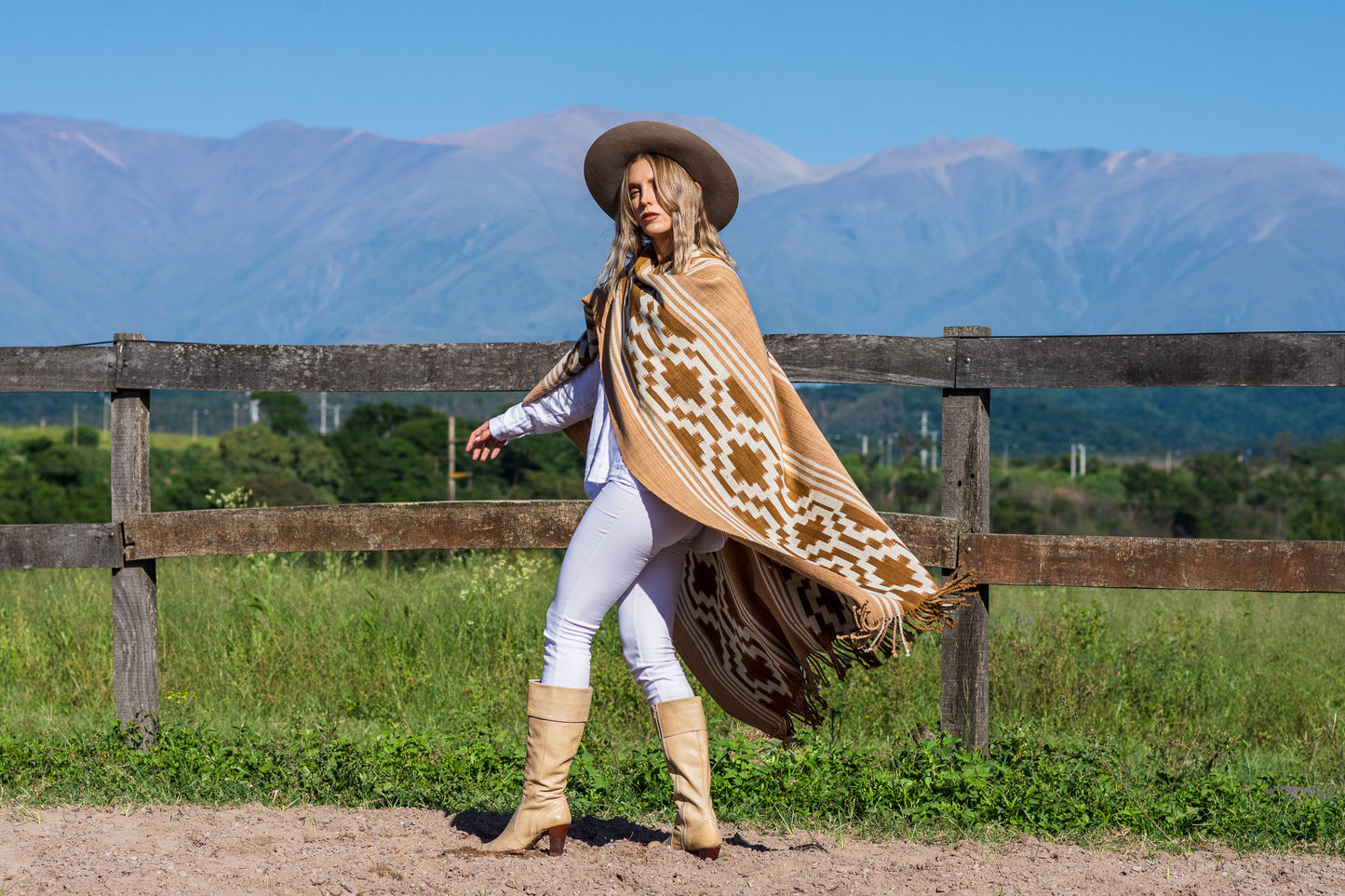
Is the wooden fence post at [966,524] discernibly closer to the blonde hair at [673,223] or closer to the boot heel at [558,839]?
the blonde hair at [673,223]

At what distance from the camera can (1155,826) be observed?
13.0 feet

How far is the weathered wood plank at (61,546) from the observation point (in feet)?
15.9

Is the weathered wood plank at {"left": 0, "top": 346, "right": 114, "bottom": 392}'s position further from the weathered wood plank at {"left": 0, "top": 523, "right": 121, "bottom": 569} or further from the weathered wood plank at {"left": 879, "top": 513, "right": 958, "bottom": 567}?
the weathered wood plank at {"left": 879, "top": 513, "right": 958, "bottom": 567}

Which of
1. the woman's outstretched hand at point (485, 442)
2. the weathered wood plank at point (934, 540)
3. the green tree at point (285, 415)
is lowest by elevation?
the weathered wood plank at point (934, 540)

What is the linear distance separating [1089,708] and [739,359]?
2903 mm

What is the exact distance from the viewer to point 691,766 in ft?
11.5

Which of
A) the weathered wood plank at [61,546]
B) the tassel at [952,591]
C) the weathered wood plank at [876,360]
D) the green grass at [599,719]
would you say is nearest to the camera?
the tassel at [952,591]

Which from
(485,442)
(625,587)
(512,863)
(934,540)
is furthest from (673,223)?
(512,863)

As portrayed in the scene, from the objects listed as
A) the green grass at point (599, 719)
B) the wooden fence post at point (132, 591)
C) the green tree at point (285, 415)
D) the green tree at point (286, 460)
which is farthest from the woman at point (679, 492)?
the green tree at point (285, 415)

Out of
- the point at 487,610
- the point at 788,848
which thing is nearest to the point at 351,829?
the point at 788,848

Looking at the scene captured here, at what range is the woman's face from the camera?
11.6 ft

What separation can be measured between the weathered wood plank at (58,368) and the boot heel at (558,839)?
2.78 m

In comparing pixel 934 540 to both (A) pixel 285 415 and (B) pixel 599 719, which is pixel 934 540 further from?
(A) pixel 285 415

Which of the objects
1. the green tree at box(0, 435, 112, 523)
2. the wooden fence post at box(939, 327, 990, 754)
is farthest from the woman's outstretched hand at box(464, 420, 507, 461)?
the green tree at box(0, 435, 112, 523)
